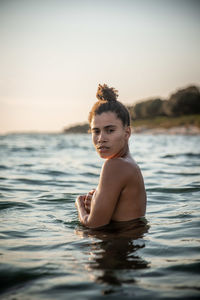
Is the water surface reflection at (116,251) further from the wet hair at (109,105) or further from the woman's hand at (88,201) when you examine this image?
the wet hair at (109,105)

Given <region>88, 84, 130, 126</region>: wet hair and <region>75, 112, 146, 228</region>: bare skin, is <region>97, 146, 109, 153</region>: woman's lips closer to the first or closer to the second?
<region>75, 112, 146, 228</region>: bare skin

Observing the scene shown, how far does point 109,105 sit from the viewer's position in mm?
3650

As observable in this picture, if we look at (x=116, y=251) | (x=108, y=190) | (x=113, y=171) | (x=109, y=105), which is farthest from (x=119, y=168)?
(x=116, y=251)

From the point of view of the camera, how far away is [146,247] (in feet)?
10.2

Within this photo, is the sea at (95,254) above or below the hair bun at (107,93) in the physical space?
below

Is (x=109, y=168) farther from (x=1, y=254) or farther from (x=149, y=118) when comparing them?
(x=149, y=118)

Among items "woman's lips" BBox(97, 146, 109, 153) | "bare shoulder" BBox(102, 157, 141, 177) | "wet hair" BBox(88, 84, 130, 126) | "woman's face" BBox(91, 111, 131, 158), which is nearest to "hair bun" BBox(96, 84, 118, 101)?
"wet hair" BBox(88, 84, 130, 126)

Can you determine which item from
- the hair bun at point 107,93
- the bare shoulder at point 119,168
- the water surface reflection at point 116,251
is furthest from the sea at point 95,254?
the hair bun at point 107,93

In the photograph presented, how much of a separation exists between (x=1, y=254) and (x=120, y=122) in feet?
6.22

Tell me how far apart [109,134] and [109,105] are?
347 mm

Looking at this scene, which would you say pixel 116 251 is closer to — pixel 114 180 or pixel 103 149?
pixel 114 180

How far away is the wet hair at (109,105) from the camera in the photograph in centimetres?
364

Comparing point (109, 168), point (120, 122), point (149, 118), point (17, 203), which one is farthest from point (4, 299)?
point (149, 118)

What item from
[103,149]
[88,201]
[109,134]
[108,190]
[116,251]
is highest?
[109,134]
